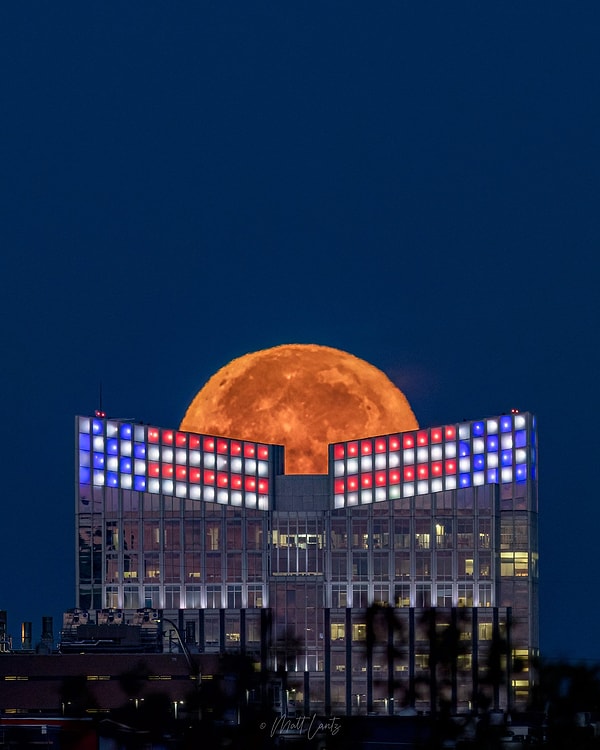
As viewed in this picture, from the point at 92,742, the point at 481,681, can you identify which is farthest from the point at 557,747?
the point at 92,742

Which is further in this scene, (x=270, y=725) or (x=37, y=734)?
(x=37, y=734)

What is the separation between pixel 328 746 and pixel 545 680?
45.3 feet

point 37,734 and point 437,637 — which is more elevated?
point 437,637

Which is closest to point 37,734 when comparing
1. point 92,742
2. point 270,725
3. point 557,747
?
point 92,742

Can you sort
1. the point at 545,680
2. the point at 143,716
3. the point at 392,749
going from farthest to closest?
the point at 392,749 < the point at 143,716 < the point at 545,680

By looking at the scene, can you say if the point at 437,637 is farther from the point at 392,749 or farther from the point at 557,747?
the point at 392,749

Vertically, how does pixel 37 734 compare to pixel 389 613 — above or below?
below

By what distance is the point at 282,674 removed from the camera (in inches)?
4441

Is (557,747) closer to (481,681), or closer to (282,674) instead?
(481,681)

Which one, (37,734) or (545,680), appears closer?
(545,680)

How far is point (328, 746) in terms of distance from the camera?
99.2 m

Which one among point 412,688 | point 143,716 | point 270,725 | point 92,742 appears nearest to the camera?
point 412,688

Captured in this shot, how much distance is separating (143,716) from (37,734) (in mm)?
12355

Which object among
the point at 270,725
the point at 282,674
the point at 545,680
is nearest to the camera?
the point at 545,680
